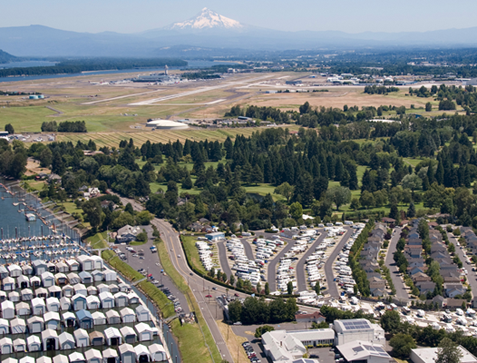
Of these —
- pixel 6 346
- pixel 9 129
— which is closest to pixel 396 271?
pixel 6 346

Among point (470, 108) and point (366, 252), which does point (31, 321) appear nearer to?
point (366, 252)

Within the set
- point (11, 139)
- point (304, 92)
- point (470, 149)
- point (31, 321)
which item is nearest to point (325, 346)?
point (31, 321)

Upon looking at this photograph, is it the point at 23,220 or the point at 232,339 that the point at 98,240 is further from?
the point at 232,339

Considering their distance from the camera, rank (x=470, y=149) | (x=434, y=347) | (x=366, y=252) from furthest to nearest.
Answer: (x=470, y=149), (x=366, y=252), (x=434, y=347)

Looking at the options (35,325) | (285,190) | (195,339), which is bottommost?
(195,339)

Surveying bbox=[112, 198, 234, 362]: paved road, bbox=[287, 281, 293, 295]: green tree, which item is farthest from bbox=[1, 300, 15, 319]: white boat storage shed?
bbox=[287, 281, 293, 295]: green tree

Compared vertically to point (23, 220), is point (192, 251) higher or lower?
lower
